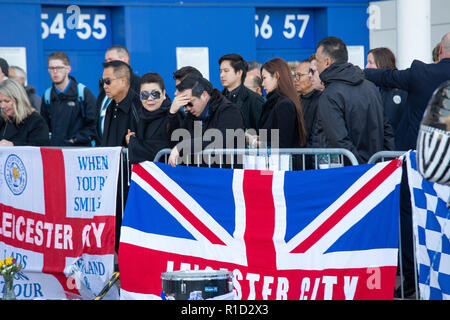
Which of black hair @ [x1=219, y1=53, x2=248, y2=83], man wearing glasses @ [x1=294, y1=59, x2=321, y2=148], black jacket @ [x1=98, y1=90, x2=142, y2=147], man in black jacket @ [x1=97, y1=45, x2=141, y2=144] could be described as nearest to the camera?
man wearing glasses @ [x1=294, y1=59, x2=321, y2=148]

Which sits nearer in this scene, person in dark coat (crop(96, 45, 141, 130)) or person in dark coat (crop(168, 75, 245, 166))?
person in dark coat (crop(168, 75, 245, 166))

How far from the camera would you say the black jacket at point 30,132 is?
28.1ft

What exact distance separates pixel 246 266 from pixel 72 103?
4440 millimetres

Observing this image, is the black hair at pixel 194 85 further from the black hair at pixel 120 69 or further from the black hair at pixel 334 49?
the black hair at pixel 120 69

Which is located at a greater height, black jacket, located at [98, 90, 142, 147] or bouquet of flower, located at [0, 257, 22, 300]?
black jacket, located at [98, 90, 142, 147]

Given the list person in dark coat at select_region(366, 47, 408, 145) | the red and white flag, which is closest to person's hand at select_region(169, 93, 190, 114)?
the red and white flag

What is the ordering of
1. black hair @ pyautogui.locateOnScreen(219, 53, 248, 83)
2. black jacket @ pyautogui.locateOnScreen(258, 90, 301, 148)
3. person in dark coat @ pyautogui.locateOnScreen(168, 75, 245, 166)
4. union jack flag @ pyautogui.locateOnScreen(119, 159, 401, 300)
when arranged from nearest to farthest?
union jack flag @ pyautogui.locateOnScreen(119, 159, 401, 300) < person in dark coat @ pyautogui.locateOnScreen(168, 75, 245, 166) < black jacket @ pyautogui.locateOnScreen(258, 90, 301, 148) < black hair @ pyautogui.locateOnScreen(219, 53, 248, 83)

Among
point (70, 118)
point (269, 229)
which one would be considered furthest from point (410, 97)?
point (70, 118)

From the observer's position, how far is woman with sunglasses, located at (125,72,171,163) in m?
6.90

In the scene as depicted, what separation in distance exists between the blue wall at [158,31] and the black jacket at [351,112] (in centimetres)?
841

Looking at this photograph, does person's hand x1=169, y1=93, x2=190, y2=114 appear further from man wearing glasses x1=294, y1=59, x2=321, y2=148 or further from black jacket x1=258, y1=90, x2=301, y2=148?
man wearing glasses x1=294, y1=59, x2=321, y2=148

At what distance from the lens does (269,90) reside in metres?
7.71

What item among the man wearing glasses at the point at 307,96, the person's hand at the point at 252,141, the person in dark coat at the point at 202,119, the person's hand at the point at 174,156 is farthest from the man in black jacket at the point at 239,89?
the person's hand at the point at 174,156
